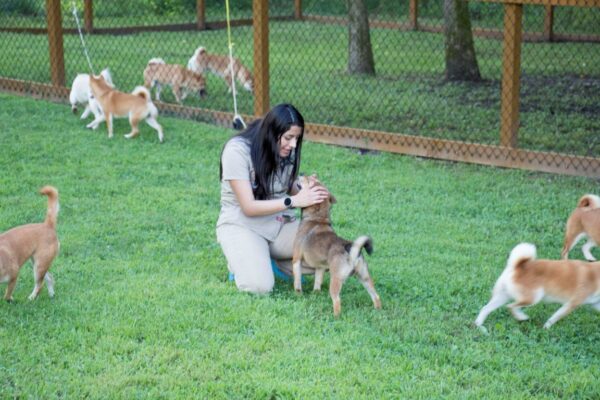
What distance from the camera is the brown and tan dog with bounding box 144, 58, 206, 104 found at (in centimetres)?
1125

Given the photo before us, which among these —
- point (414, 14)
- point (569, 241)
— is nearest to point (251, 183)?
point (569, 241)

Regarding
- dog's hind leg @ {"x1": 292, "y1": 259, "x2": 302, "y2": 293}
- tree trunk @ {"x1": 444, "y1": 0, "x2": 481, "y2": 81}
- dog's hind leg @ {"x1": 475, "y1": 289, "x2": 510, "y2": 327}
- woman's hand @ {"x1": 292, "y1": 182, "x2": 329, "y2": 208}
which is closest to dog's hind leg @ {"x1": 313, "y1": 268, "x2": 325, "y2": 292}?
dog's hind leg @ {"x1": 292, "y1": 259, "x2": 302, "y2": 293}

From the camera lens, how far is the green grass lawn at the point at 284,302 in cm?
420

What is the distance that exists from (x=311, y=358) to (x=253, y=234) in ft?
4.47

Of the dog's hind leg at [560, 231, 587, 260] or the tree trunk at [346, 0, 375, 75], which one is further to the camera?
the tree trunk at [346, 0, 375, 75]

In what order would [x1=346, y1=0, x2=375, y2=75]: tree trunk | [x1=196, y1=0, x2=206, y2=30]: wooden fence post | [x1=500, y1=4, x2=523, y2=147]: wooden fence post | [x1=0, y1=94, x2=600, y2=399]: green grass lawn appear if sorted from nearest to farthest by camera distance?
[x1=0, y1=94, x2=600, y2=399]: green grass lawn, [x1=500, y1=4, x2=523, y2=147]: wooden fence post, [x1=346, y1=0, x2=375, y2=75]: tree trunk, [x1=196, y1=0, x2=206, y2=30]: wooden fence post

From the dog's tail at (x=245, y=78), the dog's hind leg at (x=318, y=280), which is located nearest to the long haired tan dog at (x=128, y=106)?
the dog's tail at (x=245, y=78)

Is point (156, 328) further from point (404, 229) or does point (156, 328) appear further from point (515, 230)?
point (515, 230)

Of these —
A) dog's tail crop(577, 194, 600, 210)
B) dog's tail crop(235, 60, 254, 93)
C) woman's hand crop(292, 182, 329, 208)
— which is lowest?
dog's tail crop(577, 194, 600, 210)

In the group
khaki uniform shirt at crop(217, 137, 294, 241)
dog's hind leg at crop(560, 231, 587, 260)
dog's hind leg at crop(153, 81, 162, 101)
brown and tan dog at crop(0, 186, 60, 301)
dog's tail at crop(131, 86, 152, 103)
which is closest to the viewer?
brown and tan dog at crop(0, 186, 60, 301)

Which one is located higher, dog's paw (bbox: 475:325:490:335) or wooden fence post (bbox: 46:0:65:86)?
wooden fence post (bbox: 46:0:65:86)

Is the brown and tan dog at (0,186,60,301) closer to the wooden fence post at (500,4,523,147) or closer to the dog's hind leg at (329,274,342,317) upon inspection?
the dog's hind leg at (329,274,342,317)

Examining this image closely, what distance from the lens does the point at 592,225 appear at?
581 centimetres

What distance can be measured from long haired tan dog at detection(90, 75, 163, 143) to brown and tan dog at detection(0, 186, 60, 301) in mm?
4221
